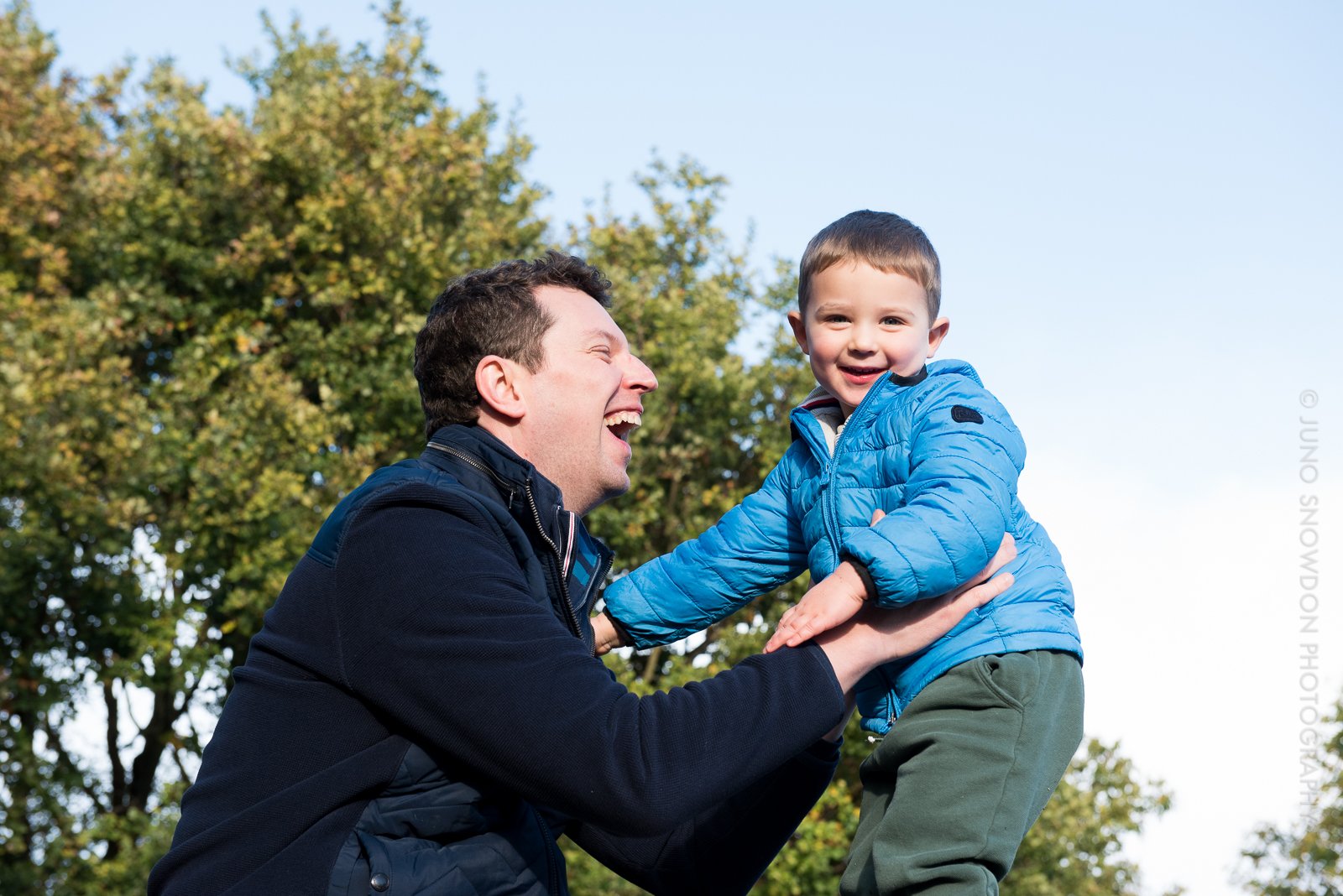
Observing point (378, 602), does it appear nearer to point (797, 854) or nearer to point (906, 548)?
point (906, 548)

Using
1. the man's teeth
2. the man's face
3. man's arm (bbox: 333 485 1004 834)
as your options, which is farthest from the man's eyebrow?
man's arm (bbox: 333 485 1004 834)

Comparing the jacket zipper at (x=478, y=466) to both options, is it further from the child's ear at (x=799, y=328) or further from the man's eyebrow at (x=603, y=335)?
the child's ear at (x=799, y=328)

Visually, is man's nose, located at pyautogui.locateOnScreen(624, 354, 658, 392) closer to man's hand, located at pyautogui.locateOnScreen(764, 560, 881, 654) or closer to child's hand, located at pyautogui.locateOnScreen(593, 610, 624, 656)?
child's hand, located at pyautogui.locateOnScreen(593, 610, 624, 656)

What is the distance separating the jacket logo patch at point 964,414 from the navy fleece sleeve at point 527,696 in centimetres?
71

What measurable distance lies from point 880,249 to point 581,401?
79 centimetres

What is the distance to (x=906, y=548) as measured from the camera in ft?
7.99

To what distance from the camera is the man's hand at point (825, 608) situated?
2422 millimetres

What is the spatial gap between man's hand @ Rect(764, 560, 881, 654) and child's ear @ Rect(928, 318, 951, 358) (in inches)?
38.6

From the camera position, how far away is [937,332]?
331 cm

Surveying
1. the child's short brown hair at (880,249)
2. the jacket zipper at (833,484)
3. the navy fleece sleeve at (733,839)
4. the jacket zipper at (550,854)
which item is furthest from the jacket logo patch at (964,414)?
the jacket zipper at (550,854)

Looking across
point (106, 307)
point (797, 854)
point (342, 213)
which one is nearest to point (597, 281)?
point (797, 854)

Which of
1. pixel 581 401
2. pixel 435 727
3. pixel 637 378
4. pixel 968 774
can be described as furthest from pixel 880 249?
pixel 435 727

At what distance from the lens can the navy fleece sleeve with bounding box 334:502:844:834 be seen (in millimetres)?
2166

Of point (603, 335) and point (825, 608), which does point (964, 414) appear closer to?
point (825, 608)
